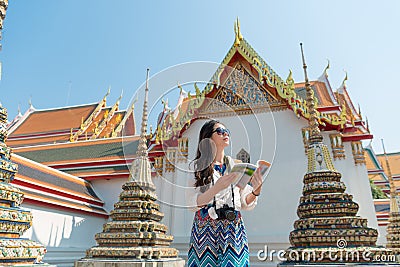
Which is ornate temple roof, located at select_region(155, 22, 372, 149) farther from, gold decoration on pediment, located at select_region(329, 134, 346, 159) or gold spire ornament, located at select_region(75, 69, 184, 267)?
gold spire ornament, located at select_region(75, 69, 184, 267)

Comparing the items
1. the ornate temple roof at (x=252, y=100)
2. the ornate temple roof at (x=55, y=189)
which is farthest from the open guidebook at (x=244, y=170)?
the ornate temple roof at (x=55, y=189)

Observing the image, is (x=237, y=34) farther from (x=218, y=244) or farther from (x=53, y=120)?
(x=53, y=120)

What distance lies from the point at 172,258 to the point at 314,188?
2.58 metres

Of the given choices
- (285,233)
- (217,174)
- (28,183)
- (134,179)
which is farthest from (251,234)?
(217,174)

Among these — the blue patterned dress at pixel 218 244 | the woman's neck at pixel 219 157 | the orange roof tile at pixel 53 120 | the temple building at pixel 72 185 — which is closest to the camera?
the blue patterned dress at pixel 218 244

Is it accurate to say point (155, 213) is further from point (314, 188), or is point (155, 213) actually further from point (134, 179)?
point (314, 188)

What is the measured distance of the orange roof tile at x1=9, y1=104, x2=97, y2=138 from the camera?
14008 millimetres

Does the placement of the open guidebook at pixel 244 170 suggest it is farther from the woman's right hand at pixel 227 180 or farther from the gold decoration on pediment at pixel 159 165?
the gold decoration on pediment at pixel 159 165

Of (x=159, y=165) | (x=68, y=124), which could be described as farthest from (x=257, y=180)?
(x=68, y=124)

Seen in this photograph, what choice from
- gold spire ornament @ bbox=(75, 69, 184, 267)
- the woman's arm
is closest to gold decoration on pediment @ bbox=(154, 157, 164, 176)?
gold spire ornament @ bbox=(75, 69, 184, 267)

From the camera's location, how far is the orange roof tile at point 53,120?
14.0 m

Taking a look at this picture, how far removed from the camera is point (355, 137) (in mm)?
6305

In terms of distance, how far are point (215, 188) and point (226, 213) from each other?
18 centimetres

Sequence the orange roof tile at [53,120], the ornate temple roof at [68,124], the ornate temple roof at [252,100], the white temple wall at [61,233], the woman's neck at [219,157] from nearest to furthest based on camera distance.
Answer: the woman's neck at [219,157] < the white temple wall at [61,233] < the ornate temple roof at [252,100] < the ornate temple roof at [68,124] < the orange roof tile at [53,120]
